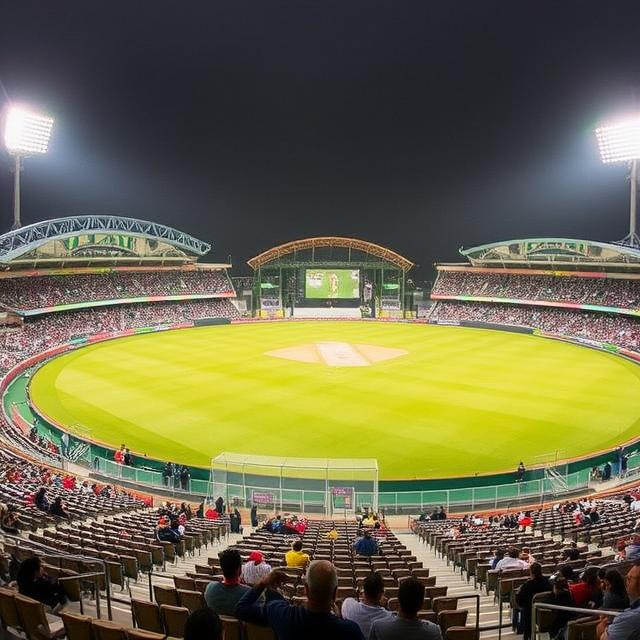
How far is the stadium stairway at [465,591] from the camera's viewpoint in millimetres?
7688

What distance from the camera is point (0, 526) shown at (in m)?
11.1

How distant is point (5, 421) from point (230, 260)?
207ft

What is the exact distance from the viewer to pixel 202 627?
3.90 metres

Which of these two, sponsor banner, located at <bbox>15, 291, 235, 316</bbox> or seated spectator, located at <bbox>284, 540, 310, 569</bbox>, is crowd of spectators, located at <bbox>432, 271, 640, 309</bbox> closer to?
sponsor banner, located at <bbox>15, 291, 235, 316</bbox>

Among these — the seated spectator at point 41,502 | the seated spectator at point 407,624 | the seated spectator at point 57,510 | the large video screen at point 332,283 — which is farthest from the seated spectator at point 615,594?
the large video screen at point 332,283

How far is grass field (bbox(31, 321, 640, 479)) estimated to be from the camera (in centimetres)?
2677

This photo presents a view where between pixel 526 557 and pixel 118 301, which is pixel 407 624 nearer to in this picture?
pixel 526 557

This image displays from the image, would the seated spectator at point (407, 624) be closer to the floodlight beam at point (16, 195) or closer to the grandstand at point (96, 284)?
the grandstand at point (96, 284)

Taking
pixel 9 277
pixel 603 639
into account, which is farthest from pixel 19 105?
pixel 603 639

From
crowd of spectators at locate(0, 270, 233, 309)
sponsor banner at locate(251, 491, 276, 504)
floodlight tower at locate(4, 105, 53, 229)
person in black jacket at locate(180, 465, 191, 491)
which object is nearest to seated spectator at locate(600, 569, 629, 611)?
sponsor banner at locate(251, 491, 276, 504)

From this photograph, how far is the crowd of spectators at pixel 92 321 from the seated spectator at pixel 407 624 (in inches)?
1695

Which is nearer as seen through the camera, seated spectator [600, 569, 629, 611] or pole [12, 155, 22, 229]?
seated spectator [600, 569, 629, 611]

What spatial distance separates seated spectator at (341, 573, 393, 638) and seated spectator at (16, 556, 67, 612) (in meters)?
3.50

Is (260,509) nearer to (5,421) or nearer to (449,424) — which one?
(449,424)
